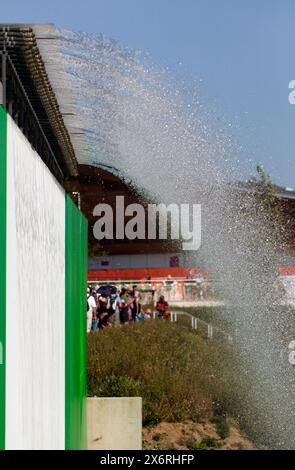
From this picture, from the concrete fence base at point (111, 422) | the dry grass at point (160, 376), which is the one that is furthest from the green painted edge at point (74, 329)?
the dry grass at point (160, 376)

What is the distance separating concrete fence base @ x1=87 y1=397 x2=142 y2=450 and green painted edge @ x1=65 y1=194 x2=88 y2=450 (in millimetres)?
508

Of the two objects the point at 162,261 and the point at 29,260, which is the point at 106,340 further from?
the point at 162,261

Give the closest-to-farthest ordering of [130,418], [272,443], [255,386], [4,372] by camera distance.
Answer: [4,372], [130,418], [272,443], [255,386]

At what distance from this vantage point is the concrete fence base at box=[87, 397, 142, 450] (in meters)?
8.60

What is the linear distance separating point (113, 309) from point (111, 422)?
1660 cm

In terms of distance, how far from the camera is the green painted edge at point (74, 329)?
6.25 meters

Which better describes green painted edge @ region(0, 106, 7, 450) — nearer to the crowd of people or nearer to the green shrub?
the green shrub

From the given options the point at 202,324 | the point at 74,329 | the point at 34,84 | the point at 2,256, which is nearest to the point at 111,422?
the point at 74,329

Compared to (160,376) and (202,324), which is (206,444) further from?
(202,324)

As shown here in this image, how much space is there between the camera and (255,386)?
589 inches

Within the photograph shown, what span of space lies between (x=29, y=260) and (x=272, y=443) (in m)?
9.53

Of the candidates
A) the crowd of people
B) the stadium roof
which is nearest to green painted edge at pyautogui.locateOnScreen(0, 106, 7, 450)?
the stadium roof

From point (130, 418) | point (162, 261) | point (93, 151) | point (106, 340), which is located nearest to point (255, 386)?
point (106, 340)

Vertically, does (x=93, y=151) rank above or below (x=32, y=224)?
above
